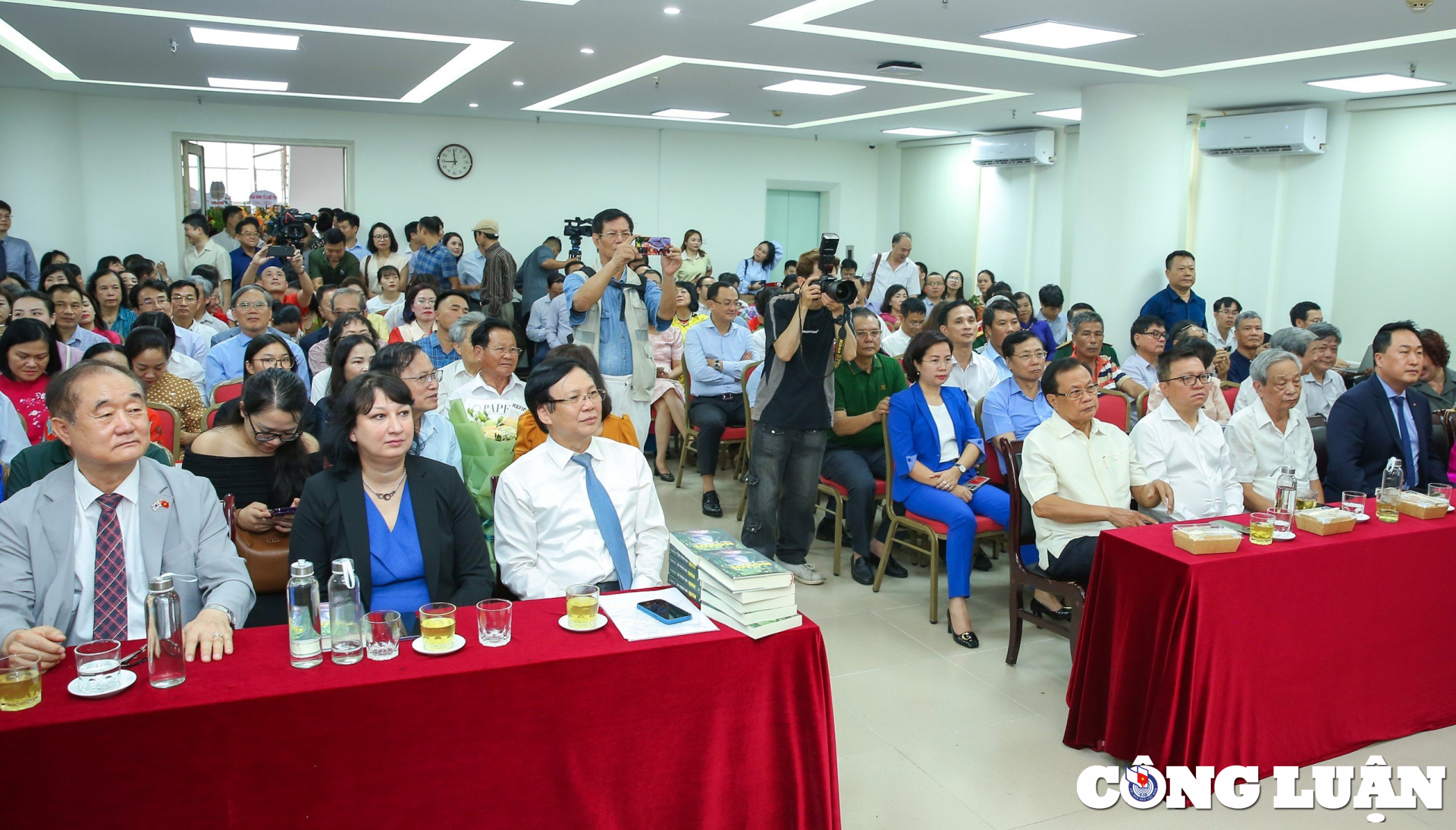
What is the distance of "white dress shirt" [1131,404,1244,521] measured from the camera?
12.0 feet

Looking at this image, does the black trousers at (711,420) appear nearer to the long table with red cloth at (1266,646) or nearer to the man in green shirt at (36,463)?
the long table with red cloth at (1266,646)

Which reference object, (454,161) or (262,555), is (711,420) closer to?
(262,555)

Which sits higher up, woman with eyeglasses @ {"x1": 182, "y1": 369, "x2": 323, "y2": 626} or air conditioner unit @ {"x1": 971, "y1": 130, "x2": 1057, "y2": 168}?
air conditioner unit @ {"x1": 971, "y1": 130, "x2": 1057, "y2": 168}

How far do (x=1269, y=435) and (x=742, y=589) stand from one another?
301 cm

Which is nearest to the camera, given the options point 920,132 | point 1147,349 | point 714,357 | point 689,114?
point 1147,349

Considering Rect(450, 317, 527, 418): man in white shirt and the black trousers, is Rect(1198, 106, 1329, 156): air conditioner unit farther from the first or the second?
Rect(450, 317, 527, 418): man in white shirt

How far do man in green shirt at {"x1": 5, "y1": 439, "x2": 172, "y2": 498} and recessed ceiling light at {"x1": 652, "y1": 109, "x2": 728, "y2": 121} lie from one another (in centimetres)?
907

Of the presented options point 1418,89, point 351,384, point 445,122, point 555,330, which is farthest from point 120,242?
point 1418,89

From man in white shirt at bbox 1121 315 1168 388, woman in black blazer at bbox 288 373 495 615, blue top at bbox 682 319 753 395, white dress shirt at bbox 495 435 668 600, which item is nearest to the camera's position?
woman in black blazer at bbox 288 373 495 615

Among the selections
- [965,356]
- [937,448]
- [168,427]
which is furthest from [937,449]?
[168,427]

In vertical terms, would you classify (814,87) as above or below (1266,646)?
above

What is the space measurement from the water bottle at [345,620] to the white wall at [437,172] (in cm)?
1071

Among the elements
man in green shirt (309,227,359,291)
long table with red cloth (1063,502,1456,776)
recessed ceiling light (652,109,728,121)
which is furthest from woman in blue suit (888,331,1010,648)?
recessed ceiling light (652,109,728,121)

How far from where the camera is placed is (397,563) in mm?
2461
